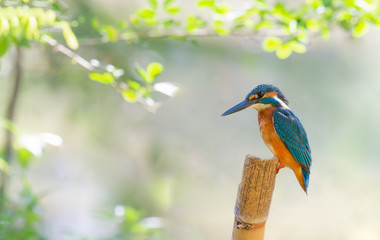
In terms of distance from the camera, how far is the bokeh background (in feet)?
7.53

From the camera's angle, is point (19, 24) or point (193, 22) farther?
point (193, 22)

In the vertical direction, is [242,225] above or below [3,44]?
below

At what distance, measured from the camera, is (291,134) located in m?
0.98

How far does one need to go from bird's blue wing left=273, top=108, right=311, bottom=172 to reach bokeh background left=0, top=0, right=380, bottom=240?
1290 millimetres

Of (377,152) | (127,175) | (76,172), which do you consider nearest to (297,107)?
(377,152)

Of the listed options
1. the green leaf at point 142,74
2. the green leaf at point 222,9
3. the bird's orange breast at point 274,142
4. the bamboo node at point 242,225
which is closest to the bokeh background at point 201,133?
the green leaf at point 222,9

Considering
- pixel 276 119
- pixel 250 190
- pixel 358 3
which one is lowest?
pixel 250 190

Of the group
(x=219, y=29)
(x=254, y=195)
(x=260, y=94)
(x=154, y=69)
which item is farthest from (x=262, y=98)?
(x=219, y=29)

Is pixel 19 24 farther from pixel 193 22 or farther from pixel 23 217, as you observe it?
pixel 23 217

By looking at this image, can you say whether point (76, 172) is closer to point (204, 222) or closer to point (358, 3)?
point (204, 222)

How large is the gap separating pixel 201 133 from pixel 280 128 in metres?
1.45

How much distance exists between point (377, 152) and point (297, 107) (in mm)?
535

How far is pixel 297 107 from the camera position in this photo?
7.56 ft

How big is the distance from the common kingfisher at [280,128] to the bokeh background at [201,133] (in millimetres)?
1277
